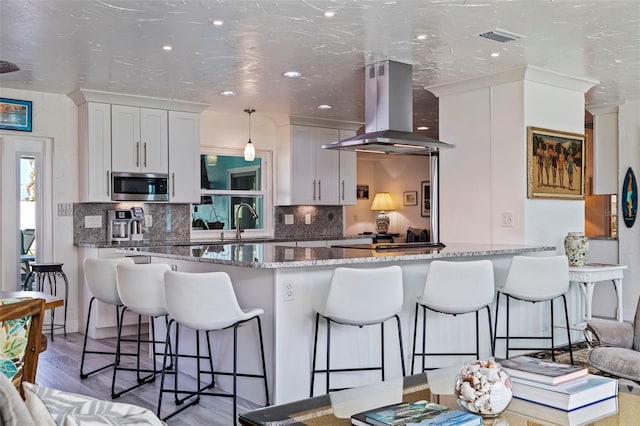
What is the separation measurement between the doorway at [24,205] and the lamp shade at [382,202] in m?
6.94

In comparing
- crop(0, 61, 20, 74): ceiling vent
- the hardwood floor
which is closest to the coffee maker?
the hardwood floor

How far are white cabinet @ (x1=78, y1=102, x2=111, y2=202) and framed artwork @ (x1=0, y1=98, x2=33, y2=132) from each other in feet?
1.63

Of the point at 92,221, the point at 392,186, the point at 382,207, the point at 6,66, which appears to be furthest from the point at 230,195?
the point at 392,186

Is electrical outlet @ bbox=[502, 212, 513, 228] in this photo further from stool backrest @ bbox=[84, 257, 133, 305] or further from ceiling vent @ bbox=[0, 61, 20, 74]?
ceiling vent @ bbox=[0, 61, 20, 74]

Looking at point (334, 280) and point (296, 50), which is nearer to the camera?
point (334, 280)

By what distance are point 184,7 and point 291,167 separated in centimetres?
422

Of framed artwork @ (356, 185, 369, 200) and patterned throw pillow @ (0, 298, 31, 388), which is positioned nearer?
patterned throw pillow @ (0, 298, 31, 388)

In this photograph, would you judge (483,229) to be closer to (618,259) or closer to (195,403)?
(618,259)

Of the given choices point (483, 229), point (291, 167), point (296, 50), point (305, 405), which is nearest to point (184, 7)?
point (296, 50)

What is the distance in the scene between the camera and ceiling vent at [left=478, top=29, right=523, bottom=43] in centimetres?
402

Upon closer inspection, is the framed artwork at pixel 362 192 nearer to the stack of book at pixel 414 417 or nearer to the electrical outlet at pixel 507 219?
the electrical outlet at pixel 507 219

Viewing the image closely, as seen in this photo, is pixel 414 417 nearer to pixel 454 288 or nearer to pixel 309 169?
pixel 454 288

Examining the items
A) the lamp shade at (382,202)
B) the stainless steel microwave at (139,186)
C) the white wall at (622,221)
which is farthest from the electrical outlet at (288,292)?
the lamp shade at (382,202)

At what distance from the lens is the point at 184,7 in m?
3.51
